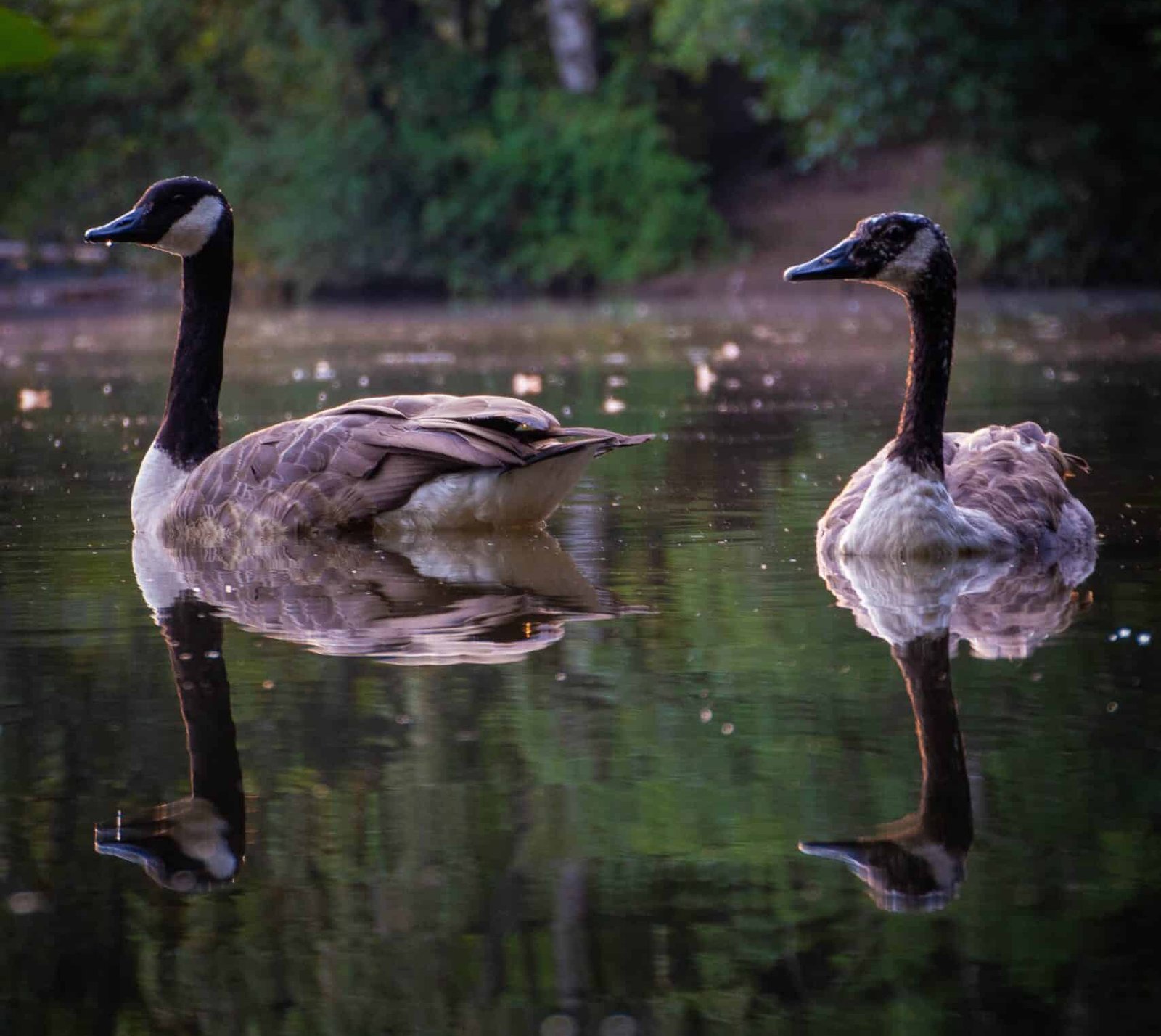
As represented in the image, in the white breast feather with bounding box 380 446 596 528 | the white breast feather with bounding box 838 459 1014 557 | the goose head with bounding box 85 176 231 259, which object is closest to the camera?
the white breast feather with bounding box 838 459 1014 557

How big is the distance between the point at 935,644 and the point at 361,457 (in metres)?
3.39

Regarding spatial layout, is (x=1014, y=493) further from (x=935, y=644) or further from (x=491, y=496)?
(x=935, y=644)

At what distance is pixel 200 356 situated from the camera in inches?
386

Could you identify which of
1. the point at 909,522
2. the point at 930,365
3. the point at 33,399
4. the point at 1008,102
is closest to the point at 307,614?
the point at 909,522

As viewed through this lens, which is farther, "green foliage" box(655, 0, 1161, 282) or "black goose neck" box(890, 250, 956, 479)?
"green foliage" box(655, 0, 1161, 282)

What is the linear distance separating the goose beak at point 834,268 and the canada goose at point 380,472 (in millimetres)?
1001

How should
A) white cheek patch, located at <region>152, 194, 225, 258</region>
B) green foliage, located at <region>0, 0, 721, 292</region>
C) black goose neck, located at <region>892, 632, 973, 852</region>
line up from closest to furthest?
black goose neck, located at <region>892, 632, 973, 852</region> < white cheek patch, located at <region>152, 194, 225, 258</region> < green foliage, located at <region>0, 0, 721, 292</region>

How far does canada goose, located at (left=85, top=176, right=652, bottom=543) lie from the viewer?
8.34m

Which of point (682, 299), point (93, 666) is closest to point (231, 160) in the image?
point (682, 299)

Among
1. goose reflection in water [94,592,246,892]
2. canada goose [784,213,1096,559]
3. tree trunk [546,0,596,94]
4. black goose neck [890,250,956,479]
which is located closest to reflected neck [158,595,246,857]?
goose reflection in water [94,592,246,892]

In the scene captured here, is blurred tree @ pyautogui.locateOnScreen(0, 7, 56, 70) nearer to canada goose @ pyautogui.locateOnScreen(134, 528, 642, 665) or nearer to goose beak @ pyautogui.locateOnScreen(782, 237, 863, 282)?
canada goose @ pyautogui.locateOnScreen(134, 528, 642, 665)

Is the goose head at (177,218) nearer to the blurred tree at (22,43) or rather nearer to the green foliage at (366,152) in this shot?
the blurred tree at (22,43)

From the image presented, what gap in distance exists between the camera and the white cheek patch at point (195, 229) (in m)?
9.89

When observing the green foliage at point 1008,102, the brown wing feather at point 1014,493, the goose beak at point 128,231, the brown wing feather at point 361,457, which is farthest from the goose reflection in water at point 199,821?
the green foliage at point 1008,102
